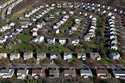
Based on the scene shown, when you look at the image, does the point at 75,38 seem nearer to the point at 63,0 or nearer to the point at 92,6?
the point at 92,6

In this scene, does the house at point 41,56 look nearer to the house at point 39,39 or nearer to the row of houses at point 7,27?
the house at point 39,39

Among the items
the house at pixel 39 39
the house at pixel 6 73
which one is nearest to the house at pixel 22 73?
the house at pixel 6 73

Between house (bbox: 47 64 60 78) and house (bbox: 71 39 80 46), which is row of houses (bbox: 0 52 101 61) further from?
house (bbox: 71 39 80 46)

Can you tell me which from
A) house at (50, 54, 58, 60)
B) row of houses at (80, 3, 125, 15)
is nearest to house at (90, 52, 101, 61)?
house at (50, 54, 58, 60)

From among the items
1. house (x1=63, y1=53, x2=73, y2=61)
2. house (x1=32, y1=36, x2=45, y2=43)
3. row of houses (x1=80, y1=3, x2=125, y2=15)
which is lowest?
row of houses (x1=80, y1=3, x2=125, y2=15)

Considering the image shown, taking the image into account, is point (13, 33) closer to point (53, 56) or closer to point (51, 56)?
point (51, 56)

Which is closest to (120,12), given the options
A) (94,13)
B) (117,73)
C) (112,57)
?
(94,13)

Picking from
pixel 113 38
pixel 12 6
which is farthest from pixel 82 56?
pixel 12 6
